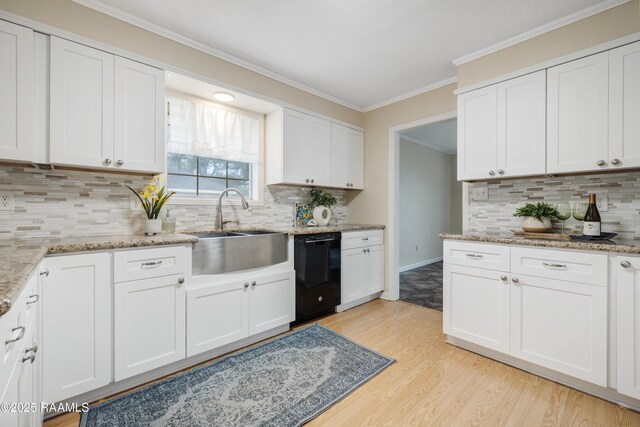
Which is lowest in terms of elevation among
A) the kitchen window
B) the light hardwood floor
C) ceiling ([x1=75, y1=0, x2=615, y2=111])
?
the light hardwood floor

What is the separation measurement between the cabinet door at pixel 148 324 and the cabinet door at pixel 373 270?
81.4 inches

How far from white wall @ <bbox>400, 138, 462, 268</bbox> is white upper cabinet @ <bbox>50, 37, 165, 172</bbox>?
4118 millimetres

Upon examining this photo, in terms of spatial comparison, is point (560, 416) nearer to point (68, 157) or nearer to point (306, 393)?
point (306, 393)

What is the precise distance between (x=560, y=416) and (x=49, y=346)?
2.76 m

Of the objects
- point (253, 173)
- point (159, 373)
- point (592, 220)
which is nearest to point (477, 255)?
point (592, 220)

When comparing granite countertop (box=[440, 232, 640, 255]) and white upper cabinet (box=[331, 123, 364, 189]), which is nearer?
granite countertop (box=[440, 232, 640, 255])

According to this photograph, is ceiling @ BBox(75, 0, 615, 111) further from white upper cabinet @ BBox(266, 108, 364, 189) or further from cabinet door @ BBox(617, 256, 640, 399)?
cabinet door @ BBox(617, 256, 640, 399)

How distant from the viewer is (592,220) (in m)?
1.96

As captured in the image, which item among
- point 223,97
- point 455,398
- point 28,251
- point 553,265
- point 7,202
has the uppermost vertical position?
point 223,97

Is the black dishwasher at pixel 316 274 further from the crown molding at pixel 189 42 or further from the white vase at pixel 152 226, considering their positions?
the crown molding at pixel 189 42

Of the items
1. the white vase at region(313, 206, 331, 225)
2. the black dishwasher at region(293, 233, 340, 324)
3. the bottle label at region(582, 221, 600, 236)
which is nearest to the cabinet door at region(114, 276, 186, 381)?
the black dishwasher at region(293, 233, 340, 324)

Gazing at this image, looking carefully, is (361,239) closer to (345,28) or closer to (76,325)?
(345,28)

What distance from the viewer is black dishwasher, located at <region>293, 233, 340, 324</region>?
2742 millimetres

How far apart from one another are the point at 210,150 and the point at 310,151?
107cm
